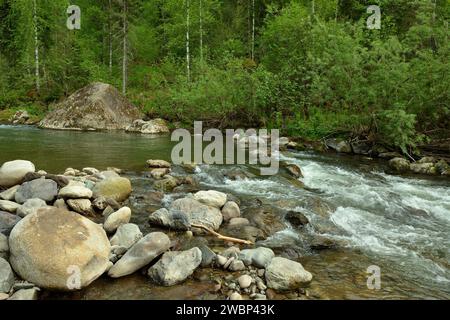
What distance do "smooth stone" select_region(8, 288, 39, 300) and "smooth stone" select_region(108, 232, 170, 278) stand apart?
0.90m

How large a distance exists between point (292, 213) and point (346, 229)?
3.46 ft

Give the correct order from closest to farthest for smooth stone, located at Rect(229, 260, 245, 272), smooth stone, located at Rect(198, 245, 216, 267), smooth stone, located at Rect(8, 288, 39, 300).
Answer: smooth stone, located at Rect(8, 288, 39, 300)
smooth stone, located at Rect(229, 260, 245, 272)
smooth stone, located at Rect(198, 245, 216, 267)

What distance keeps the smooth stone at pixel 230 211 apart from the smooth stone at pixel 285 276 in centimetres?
216

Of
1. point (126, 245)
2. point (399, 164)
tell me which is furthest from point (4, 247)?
point (399, 164)

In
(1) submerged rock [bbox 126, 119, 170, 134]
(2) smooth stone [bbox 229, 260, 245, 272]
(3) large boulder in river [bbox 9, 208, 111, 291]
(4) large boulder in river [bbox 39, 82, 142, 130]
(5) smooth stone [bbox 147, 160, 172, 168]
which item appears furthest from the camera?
(4) large boulder in river [bbox 39, 82, 142, 130]

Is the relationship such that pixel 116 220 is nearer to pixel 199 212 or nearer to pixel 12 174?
pixel 199 212

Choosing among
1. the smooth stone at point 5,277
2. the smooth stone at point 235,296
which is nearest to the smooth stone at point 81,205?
the smooth stone at point 5,277

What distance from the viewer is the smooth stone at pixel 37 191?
6898mm

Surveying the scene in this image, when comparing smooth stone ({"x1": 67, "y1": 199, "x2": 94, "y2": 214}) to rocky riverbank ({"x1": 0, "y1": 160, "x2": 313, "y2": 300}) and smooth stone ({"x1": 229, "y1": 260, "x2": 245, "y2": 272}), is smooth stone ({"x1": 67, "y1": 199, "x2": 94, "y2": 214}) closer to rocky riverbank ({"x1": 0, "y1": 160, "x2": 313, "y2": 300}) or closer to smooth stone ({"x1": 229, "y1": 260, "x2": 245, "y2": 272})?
rocky riverbank ({"x1": 0, "y1": 160, "x2": 313, "y2": 300})

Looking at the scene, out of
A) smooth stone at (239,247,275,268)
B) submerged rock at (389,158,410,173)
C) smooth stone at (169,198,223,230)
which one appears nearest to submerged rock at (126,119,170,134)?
submerged rock at (389,158,410,173)

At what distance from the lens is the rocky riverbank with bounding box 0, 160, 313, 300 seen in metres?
4.52

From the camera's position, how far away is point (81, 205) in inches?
267

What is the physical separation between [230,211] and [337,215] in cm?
230

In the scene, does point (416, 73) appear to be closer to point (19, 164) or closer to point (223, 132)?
point (223, 132)
